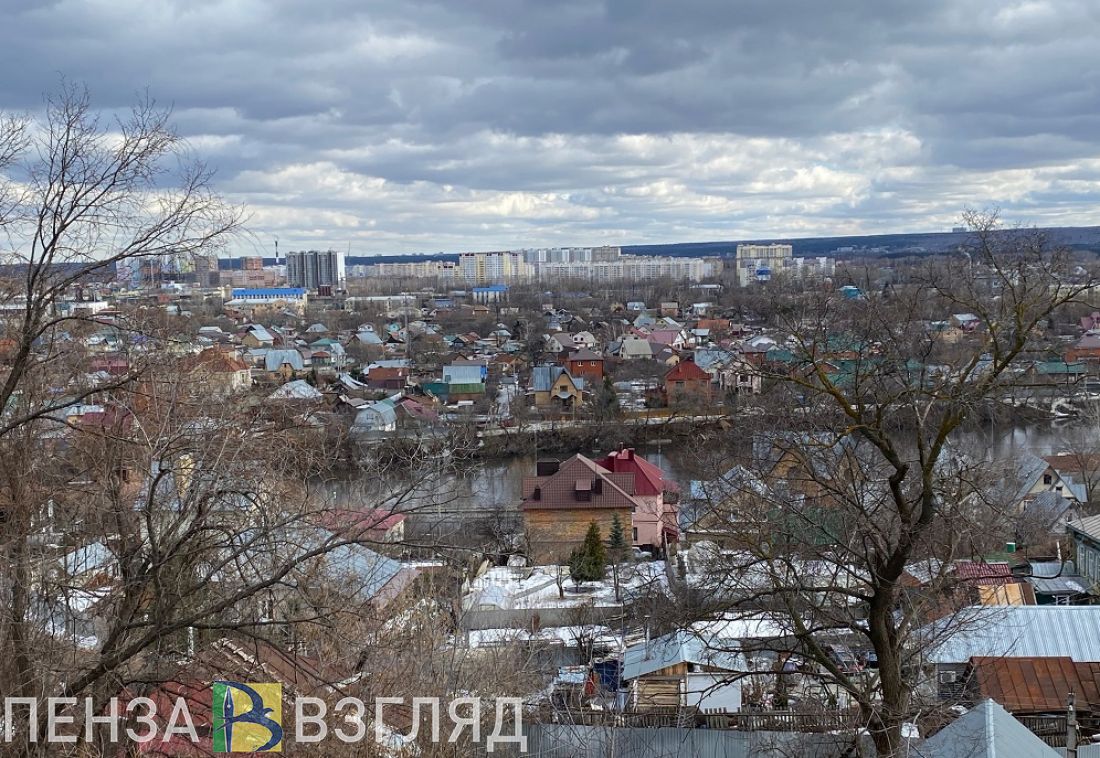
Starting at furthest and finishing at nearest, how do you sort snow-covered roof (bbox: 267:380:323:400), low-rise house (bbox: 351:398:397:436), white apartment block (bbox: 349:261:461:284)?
1. white apartment block (bbox: 349:261:461:284)
2. low-rise house (bbox: 351:398:397:436)
3. snow-covered roof (bbox: 267:380:323:400)

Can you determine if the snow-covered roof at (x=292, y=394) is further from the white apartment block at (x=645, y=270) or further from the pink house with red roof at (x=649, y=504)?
the white apartment block at (x=645, y=270)

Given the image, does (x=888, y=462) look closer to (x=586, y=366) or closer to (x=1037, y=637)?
(x=1037, y=637)

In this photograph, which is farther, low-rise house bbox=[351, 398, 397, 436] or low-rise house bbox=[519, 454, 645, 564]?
low-rise house bbox=[351, 398, 397, 436]

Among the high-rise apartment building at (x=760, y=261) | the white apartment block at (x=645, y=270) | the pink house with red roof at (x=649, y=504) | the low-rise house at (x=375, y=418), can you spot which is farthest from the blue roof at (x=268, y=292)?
the pink house with red roof at (x=649, y=504)

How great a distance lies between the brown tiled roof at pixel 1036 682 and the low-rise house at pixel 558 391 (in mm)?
13574

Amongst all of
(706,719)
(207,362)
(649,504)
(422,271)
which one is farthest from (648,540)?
(422,271)

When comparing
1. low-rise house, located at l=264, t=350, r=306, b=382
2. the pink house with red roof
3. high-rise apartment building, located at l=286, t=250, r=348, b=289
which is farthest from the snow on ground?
high-rise apartment building, located at l=286, t=250, r=348, b=289

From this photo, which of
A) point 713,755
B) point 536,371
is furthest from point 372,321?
point 713,755

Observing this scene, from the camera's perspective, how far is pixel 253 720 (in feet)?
7.53

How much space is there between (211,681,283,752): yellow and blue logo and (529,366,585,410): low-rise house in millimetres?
15816

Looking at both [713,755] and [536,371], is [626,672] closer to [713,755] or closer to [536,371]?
[713,755]

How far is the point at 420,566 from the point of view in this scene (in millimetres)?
6168

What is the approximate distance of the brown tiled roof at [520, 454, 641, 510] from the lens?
31.2 ft

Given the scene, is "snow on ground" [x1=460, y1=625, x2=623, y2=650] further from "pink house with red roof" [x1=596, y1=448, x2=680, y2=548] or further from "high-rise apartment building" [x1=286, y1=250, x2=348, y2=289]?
"high-rise apartment building" [x1=286, y1=250, x2=348, y2=289]
